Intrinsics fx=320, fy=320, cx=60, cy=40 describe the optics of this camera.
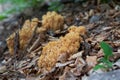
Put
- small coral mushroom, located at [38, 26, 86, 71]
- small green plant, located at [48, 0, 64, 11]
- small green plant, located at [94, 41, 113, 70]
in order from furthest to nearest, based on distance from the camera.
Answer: small green plant, located at [48, 0, 64, 11] < small coral mushroom, located at [38, 26, 86, 71] < small green plant, located at [94, 41, 113, 70]

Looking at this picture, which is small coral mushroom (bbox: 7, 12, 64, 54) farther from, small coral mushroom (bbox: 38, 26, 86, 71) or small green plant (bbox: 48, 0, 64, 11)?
small green plant (bbox: 48, 0, 64, 11)

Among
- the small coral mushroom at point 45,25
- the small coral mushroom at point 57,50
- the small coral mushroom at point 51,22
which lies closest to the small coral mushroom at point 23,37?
the small coral mushroom at point 45,25

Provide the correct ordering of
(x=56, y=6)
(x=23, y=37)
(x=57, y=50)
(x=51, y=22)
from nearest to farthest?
(x=57, y=50), (x=23, y=37), (x=51, y=22), (x=56, y=6)

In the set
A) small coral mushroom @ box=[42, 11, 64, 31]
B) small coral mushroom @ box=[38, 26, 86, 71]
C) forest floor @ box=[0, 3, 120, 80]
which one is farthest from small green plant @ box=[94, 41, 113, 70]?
small coral mushroom @ box=[42, 11, 64, 31]

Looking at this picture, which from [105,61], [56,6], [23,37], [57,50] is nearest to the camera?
[105,61]

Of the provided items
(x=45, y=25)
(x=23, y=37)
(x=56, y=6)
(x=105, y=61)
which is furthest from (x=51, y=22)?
(x=105, y=61)

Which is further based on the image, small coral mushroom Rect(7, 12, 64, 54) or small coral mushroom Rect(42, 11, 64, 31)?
small coral mushroom Rect(42, 11, 64, 31)

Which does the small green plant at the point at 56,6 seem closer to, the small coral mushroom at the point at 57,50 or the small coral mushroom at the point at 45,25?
the small coral mushroom at the point at 45,25

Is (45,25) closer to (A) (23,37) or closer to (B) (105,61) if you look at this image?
(A) (23,37)

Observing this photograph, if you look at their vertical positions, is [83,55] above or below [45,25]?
below
